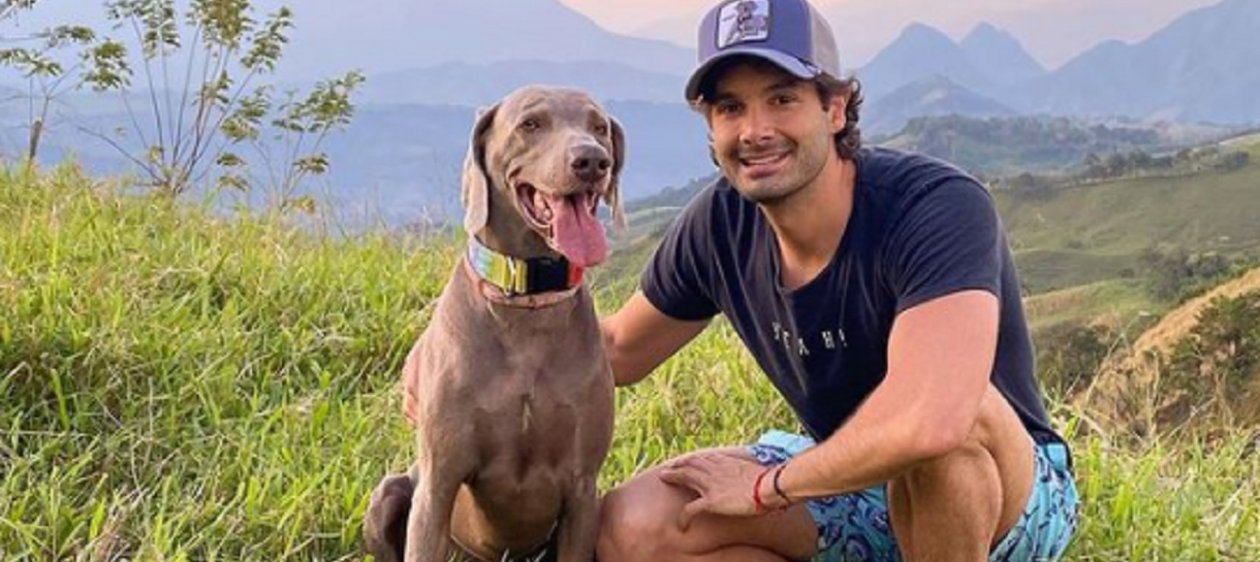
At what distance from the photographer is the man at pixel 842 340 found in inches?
104

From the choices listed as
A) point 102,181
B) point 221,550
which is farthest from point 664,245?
point 102,181

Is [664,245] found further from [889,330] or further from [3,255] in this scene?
[3,255]

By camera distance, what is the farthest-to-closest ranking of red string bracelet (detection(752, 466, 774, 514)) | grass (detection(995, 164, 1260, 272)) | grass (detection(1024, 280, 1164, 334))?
grass (detection(995, 164, 1260, 272)) → grass (detection(1024, 280, 1164, 334)) → red string bracelet (detection(752, 466, 774, 514))

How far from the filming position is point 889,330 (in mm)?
2865

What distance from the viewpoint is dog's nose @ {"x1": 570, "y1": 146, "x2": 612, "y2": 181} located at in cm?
260

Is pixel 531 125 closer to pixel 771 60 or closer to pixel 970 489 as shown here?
pixel 771 60

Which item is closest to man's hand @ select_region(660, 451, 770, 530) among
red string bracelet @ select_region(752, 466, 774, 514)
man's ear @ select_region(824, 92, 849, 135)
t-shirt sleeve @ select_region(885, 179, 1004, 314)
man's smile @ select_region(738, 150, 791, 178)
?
red string bracelet @ select_region(752, 466, 774, 514)

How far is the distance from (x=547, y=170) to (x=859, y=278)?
681 mm

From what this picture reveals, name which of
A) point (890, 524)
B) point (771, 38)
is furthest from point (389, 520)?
point (771, 38)

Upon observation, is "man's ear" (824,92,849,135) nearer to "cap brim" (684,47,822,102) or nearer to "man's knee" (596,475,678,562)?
"cap brim" (684,47,822,102)

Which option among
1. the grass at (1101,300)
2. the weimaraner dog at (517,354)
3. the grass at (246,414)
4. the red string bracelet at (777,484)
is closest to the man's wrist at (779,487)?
the red string bracelet at (777,484)

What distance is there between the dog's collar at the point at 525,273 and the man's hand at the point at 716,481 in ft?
1.88

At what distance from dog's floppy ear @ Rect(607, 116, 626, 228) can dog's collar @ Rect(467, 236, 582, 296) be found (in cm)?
15

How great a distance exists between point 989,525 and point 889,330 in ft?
1.44
